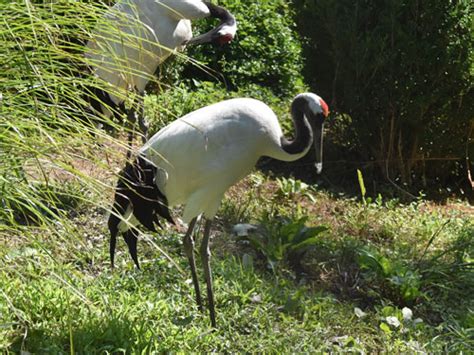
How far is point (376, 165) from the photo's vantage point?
743 centimetres

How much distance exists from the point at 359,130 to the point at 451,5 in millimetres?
1236

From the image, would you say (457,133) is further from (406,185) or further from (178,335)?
(178,335)

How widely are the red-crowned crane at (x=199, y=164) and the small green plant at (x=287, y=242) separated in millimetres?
579

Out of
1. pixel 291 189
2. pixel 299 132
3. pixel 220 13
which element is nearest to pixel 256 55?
Result: pixel 220 13

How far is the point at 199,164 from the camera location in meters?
4.61

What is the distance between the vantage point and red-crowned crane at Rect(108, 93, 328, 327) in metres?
4.59

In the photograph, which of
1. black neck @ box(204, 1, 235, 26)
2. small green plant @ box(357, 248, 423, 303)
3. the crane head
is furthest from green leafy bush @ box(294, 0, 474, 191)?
small green plant @ box(357, 248, 423, 303)

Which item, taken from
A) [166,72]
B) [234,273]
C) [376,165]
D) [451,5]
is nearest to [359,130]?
[376,165]

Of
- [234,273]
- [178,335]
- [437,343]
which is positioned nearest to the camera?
[178,335]

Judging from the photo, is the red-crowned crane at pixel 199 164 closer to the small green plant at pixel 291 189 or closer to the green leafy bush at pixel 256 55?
the small green plant at pixel 291 189

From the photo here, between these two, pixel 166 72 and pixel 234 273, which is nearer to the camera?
pixel 234 273

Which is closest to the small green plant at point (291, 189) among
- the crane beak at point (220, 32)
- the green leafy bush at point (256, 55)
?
the crane beak at point (220, 32)

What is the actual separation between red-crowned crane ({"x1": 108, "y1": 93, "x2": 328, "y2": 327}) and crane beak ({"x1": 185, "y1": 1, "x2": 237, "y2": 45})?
191 cm

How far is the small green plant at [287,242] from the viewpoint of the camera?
17.2 feet
